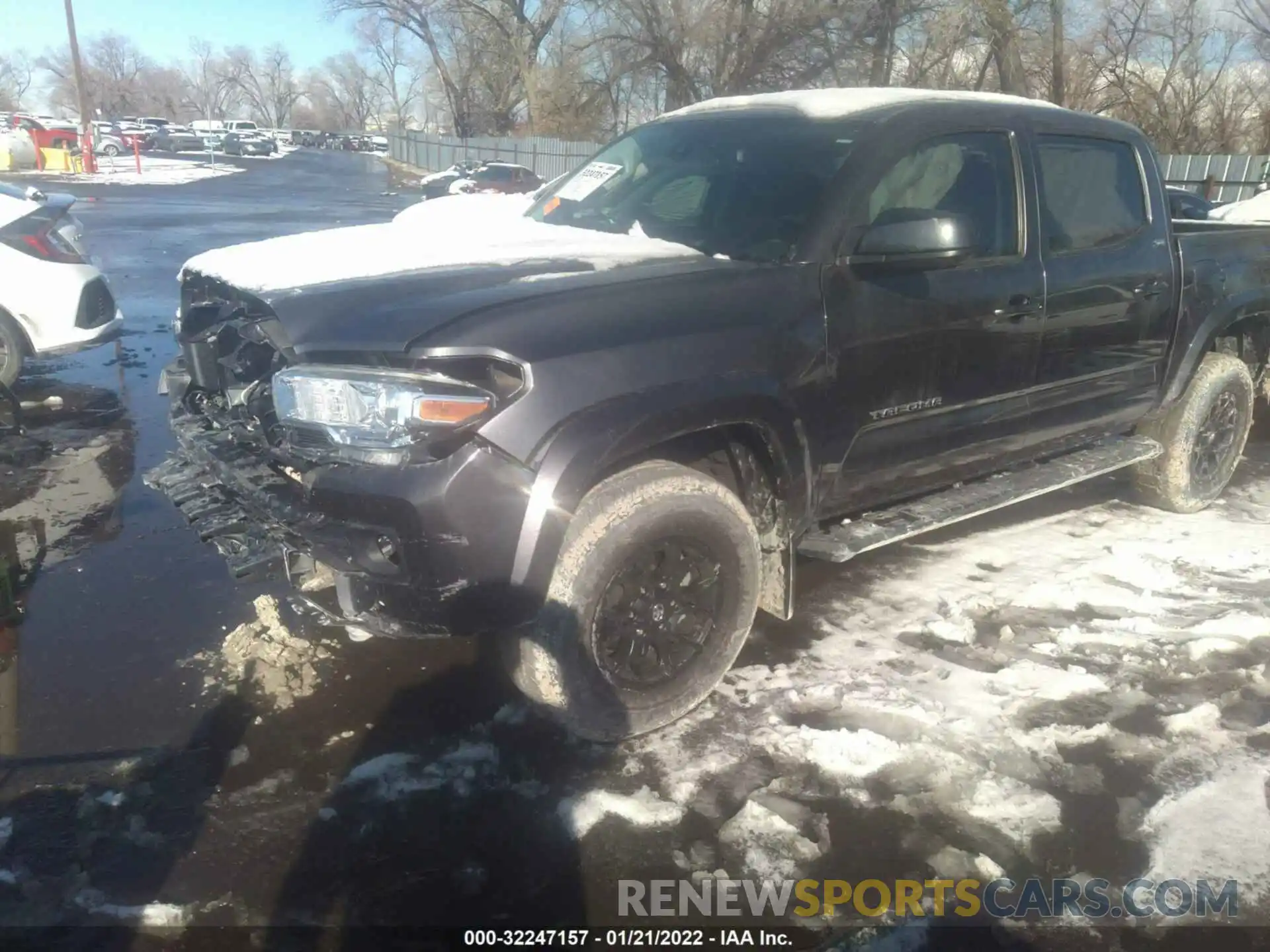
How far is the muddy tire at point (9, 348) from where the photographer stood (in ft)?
21.3

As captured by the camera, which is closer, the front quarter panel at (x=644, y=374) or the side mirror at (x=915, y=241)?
the front quarter panel at (x=644, y=374)

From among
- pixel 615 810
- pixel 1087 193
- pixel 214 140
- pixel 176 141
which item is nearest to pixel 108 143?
pixel 176 141

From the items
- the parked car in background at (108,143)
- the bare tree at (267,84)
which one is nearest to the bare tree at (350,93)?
the bare tree at (267,84)

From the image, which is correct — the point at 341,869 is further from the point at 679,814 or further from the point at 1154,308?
the point at 1154,308

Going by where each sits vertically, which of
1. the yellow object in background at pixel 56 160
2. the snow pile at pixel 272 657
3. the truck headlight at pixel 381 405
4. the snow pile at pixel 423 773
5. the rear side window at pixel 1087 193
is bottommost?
the snow pile at pixel 423 773

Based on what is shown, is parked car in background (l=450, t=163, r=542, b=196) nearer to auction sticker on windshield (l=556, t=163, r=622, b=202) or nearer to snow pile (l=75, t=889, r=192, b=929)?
auction sticker on windshield (l=556, t=163, r=622, b=202)

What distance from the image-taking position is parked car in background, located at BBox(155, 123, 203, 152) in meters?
60.8

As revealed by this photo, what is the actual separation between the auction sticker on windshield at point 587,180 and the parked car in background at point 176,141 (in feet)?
213

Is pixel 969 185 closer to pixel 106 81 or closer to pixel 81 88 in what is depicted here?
pixel 81 88

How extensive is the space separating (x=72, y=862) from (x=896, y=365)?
9.31ft

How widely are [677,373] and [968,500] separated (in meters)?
1.69

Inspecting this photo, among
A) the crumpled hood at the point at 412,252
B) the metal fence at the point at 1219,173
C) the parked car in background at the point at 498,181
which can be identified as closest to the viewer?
the crumpled hood at the point at 412,252

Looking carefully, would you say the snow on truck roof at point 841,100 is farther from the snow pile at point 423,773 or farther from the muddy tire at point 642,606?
the snow pile at point 423,773

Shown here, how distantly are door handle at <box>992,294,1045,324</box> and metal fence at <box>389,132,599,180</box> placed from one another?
22.0m
